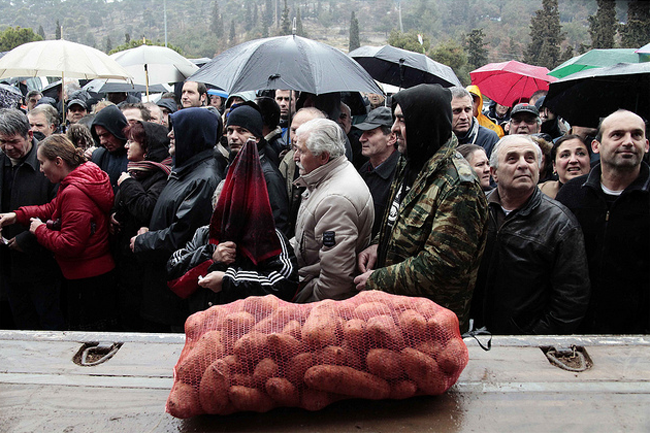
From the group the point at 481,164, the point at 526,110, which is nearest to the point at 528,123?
the point at 526,110

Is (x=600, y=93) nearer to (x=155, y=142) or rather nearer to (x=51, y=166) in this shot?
(x=155, y=142)

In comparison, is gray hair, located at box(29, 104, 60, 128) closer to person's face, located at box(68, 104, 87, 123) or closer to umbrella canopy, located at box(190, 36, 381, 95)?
person's face, located at box(68, 104, 87, 123)

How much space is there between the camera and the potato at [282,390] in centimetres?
157

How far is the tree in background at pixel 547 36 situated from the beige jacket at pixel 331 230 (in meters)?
40.4

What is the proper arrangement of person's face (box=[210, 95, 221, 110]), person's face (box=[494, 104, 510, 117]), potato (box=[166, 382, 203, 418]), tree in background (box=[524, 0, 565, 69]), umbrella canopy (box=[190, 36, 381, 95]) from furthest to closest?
tree in background (box=[524, 0, 565, 69])
person's face (box=[494, 104, 510, 117])
person's face (box=[210, 95, 221, 110])
umbrella canopy (box=[190, 36, 381, 95])
potato (box=[166, 382, 203, 418])

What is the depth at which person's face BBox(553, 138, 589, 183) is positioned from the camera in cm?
347

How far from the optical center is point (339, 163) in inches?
111

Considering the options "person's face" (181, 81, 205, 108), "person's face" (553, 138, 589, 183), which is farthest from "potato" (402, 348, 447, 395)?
"person's face" (181, 81, 205, 108)

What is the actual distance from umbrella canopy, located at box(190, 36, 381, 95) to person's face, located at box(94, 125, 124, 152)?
83cm

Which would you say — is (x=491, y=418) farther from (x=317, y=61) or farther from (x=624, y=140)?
Result: (x=317, y=61)

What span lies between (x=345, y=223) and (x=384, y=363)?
1.14m

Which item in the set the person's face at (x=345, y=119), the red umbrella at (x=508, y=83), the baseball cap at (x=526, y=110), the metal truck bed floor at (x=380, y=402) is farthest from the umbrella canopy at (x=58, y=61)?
the red umbrella at (x=508, y=83)

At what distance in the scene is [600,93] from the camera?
346cm

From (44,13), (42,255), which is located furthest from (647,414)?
(44,13)
